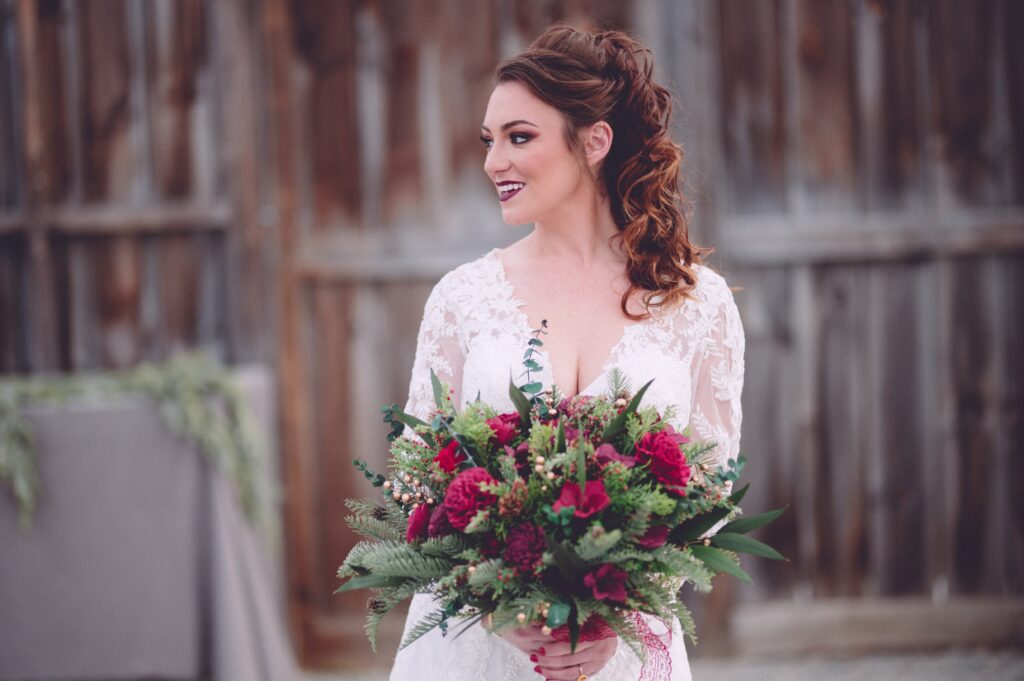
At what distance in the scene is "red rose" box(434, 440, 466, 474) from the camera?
6.31ft

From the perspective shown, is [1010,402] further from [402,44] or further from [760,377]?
[402,44]

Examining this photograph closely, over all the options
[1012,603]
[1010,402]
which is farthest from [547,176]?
[1012,603]

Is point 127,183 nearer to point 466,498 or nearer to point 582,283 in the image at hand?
point 582,283

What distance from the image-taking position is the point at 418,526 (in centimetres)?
195

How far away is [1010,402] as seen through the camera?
15.8 feet

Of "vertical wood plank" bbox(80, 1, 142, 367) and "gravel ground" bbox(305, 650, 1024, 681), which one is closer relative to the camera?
"gravel ground" bbox(305, 650, 1024, 681)

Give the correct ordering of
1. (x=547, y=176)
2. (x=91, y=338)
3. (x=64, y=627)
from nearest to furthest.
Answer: (x=547, y=176) → (x=64, y=627) → (x=91, y=338)

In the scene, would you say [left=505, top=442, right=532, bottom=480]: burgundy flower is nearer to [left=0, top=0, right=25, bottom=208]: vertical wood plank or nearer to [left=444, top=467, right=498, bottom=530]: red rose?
[left=444, top=467, right=498, bottom=530]: red rose

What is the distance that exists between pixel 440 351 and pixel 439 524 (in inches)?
27.7

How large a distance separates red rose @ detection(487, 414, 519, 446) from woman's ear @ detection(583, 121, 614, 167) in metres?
0.91

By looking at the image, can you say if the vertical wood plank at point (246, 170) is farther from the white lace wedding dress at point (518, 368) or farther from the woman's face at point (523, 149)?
the woman's face at point (523, 149)

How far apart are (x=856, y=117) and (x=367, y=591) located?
340 centimetres

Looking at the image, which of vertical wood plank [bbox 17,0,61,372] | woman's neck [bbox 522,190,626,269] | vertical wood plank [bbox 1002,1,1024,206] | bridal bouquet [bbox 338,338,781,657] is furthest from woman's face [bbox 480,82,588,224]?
vertical wood plank [bbox 1002,1,1024,206]

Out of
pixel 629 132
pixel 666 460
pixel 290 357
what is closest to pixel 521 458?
pixel 666 460
